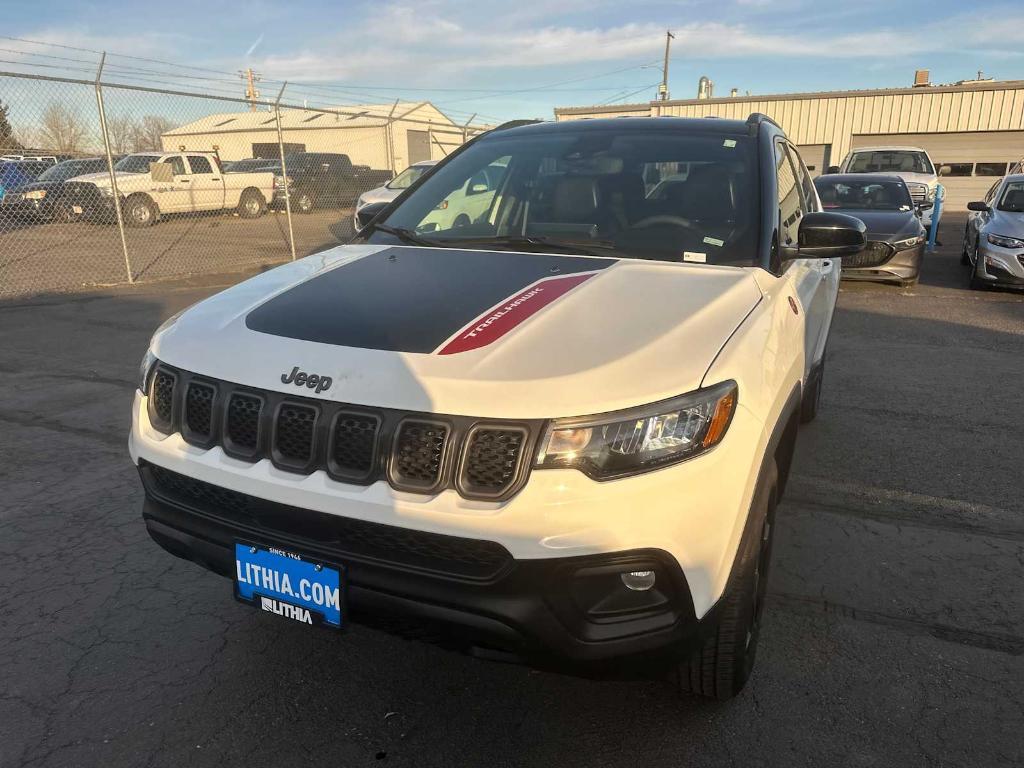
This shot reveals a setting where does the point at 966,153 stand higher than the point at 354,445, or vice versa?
the point at 966,153

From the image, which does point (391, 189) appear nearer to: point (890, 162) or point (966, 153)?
point (890, 162)

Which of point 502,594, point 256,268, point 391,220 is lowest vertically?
point 256,268

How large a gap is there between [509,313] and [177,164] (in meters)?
17.7

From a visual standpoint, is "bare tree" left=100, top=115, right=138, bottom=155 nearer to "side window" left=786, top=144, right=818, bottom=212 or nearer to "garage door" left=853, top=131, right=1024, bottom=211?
"side window" left=786, top=144, right=818, bottom=212

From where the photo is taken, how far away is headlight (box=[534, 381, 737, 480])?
1745mm

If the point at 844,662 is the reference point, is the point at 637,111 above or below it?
above

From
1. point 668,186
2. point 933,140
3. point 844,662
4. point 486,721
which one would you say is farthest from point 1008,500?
point 933,140

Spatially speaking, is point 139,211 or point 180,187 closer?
point 139,211

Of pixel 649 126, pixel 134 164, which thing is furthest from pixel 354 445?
pixel 134 164

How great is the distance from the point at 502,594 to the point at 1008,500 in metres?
3.26

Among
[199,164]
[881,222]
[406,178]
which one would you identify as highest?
[199,164]

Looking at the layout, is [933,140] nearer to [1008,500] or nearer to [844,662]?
[1008,500]

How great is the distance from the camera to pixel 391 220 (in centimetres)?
338

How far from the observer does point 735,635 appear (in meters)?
2.10
